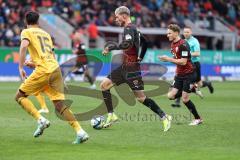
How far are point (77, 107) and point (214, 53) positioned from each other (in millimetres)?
20189

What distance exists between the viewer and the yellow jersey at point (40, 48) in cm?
1254

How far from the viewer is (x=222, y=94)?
27.6m

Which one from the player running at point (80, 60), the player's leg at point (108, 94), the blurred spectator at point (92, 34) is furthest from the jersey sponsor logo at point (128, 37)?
the blurred spectator at point (92, 34)

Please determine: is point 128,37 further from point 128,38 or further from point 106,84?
point 106,84

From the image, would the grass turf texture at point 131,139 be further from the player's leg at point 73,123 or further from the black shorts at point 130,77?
the black shorts at point 130,77

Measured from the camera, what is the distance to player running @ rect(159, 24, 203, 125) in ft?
51.4

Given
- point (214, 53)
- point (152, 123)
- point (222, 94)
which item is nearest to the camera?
point (152, 123)

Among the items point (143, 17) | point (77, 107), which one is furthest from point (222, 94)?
point (143, 17)

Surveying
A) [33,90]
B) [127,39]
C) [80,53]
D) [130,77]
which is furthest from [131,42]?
[80,53]

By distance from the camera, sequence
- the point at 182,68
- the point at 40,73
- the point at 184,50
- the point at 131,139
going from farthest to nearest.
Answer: the point at 182,68 < the point at 184,50 < the point at 131,139 < the point at 40,73

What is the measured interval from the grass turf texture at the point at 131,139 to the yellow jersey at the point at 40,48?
4.50ft

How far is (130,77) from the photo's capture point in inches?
584

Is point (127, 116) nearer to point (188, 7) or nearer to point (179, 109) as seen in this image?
point (179, 109)

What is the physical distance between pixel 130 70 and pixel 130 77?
0.15 metres
